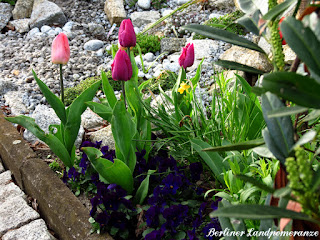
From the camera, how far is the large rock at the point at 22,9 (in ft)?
16.4

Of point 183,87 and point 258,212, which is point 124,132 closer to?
point 183,87

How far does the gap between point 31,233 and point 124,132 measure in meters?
0.68

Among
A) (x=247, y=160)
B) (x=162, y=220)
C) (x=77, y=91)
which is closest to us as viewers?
(x=162, y=220)

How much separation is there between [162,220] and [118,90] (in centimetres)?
187

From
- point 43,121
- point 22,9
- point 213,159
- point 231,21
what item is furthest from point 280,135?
point 22,9

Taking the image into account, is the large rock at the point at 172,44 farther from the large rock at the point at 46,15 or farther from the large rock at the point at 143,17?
the large rock at the point at 46,15

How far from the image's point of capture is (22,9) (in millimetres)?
5016

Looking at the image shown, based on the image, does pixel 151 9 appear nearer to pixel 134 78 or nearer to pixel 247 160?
pixel 134 78

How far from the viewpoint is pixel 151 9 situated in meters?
4.99

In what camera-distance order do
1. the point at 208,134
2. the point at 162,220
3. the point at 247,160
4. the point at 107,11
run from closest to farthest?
the point at 162,220, the point at 247,160, the point at 208,134, the point at 107,11

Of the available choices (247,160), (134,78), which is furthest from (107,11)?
(247,160)

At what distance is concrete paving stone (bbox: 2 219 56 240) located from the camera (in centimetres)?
180

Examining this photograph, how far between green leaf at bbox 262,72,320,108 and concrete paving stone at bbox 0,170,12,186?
1.99m

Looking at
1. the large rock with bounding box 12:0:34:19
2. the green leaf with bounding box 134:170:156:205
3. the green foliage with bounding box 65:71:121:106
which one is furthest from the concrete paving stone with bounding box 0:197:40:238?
the large rock with bounding box 12:0:34:19
